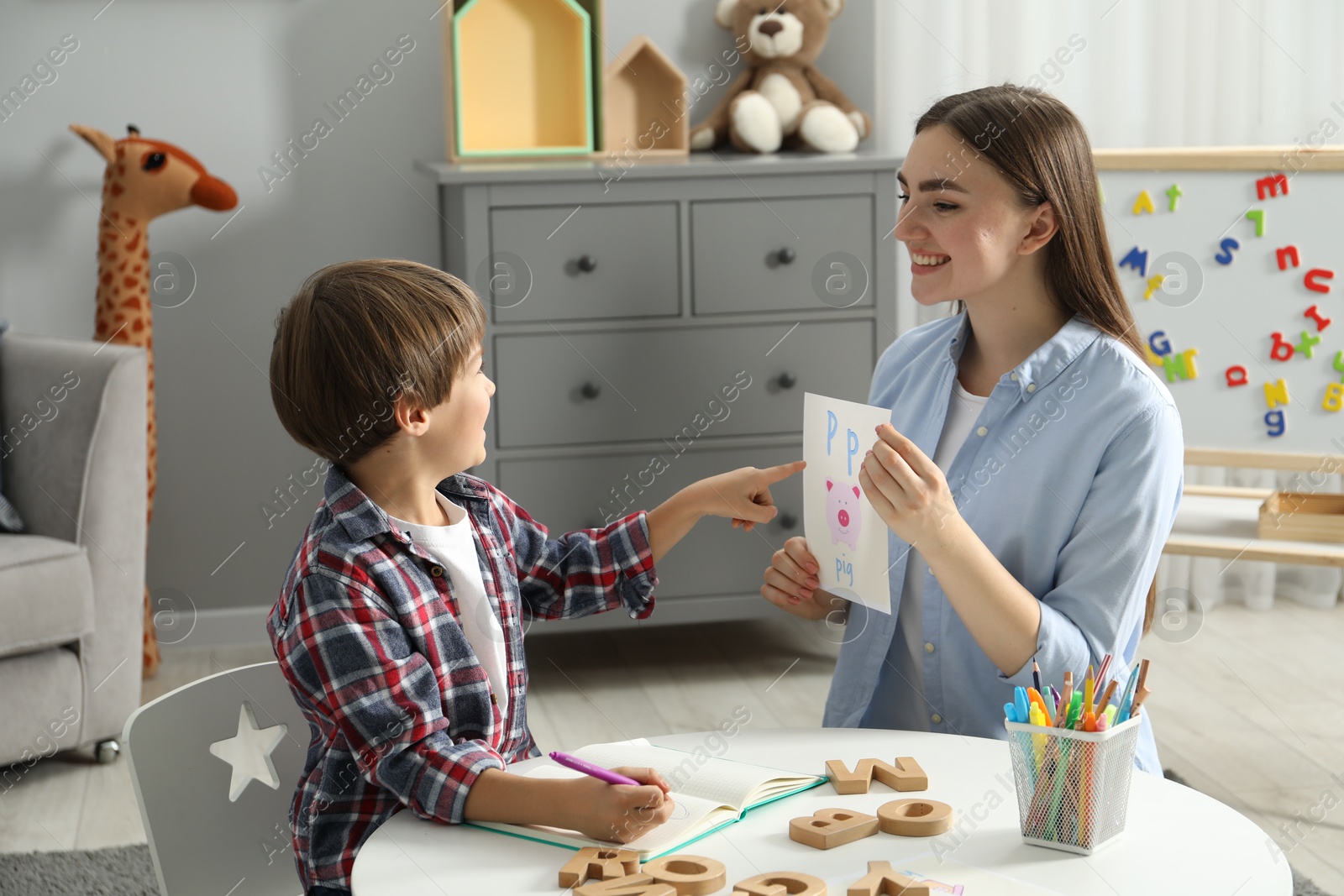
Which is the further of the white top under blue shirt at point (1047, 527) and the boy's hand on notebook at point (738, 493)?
the boy's hand on notebook at point (738, 493)

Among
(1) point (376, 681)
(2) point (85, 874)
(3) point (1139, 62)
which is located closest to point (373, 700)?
(1) point (376, 681)

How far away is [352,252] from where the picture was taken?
3.42 m

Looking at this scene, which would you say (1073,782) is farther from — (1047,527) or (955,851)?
(1047,527)

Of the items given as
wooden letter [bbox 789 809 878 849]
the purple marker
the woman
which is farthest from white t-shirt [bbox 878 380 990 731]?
the purple marker

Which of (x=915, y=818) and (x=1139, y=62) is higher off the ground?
(x=1139, y=62)

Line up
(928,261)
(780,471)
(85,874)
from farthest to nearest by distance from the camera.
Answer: (85,874) → (928,261) → (780,471)

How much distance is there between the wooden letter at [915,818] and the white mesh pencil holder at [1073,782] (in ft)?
0.20

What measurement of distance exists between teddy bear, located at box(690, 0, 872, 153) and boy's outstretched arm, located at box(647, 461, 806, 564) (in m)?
1.99

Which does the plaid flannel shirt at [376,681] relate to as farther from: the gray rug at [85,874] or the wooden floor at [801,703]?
the wooden floor at [801,703]

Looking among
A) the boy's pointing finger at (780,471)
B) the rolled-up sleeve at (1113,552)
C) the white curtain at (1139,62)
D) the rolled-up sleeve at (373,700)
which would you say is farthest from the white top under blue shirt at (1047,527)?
the white curtain at (1139,62)

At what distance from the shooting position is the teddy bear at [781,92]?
10.7ft

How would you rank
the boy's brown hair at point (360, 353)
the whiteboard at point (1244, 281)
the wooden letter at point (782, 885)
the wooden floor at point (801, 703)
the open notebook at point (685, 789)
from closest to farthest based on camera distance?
1. the wooden letter at point (782, 885)
2. the open notebook at point (685, 789)
3. the boy's brown hair at point (360, 353)
4. the wooden floor at point (801, 703)
5. the whiteboard at point (1244, 281)

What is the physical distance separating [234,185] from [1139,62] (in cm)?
233

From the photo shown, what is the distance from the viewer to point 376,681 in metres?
1.08
